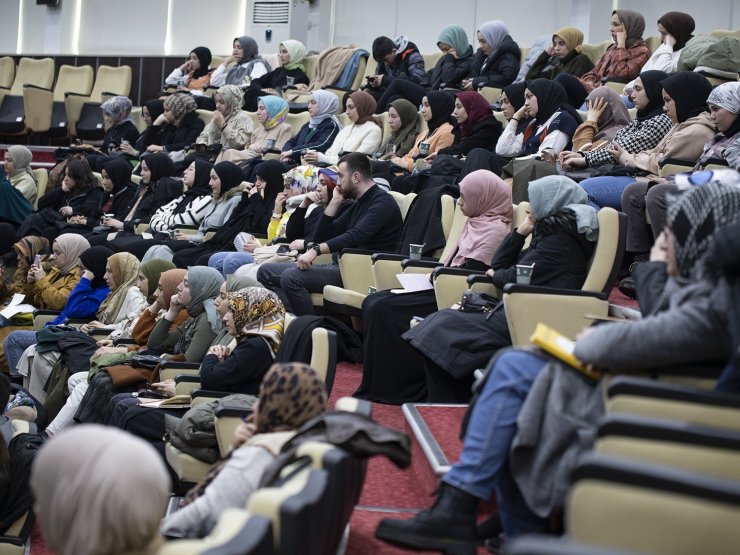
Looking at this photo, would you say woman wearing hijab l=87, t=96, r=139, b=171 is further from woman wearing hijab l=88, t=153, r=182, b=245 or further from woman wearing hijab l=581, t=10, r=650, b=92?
woman wearing hijab l=581, t=10, r=650, b=92

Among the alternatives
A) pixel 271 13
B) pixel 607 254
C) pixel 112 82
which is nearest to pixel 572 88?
pixel 607 254

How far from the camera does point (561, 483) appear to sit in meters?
2.20

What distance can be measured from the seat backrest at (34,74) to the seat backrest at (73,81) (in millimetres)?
129

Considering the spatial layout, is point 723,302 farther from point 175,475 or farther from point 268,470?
point 175,475

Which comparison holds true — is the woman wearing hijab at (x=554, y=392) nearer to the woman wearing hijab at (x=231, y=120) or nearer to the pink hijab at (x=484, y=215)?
the pink hijab at (x=484, y=215)

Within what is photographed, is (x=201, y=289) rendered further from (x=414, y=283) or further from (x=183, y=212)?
(x=183, y=212)

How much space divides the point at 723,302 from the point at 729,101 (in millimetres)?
2630

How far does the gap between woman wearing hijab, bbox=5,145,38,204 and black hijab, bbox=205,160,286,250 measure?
302 centimetres

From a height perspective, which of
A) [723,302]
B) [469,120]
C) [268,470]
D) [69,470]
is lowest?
[268,470]

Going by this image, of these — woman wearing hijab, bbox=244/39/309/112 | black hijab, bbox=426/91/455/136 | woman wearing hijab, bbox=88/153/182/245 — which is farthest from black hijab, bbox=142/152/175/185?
black hijab, bbox=426/91/455/136

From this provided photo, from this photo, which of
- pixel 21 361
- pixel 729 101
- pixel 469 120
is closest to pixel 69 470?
pixel 729 101

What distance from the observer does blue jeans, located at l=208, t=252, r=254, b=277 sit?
6.14 m

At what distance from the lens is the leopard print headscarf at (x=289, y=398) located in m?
2.50

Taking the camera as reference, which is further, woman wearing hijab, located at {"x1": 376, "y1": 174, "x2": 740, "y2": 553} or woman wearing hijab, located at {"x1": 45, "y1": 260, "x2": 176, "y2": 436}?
woman wearing hijab, located at {"x1": 45, "y1": 260, "x2": 176, "y2": 436}
